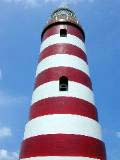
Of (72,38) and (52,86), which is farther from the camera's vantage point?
(72,38)

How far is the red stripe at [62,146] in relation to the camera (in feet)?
32.9

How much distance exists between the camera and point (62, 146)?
10062 mm

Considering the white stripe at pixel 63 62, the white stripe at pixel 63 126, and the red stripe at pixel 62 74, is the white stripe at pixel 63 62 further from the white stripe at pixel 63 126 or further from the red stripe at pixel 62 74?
the white stripe at pixel 63 126

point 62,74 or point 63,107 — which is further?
point 62,74

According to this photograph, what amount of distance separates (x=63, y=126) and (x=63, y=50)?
11.2 feet

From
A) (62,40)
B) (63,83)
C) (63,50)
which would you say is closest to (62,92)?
(63,83)

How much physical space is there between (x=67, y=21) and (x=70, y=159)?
20.9 feet

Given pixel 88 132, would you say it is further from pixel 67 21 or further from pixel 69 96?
pixel 67 21

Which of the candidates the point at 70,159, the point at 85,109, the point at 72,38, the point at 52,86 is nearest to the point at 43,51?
the point at 72,38

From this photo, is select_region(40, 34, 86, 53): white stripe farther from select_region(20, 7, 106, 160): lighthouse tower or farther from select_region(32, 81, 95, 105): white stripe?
select_region(32, 81, 95, 105): white stripe

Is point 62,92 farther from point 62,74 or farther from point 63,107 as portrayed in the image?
point 62,74

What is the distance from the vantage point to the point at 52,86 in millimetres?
11438

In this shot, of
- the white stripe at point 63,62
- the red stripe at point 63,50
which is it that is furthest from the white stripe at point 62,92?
the red stripe at point 63,50

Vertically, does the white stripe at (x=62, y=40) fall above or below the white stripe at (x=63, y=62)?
above
